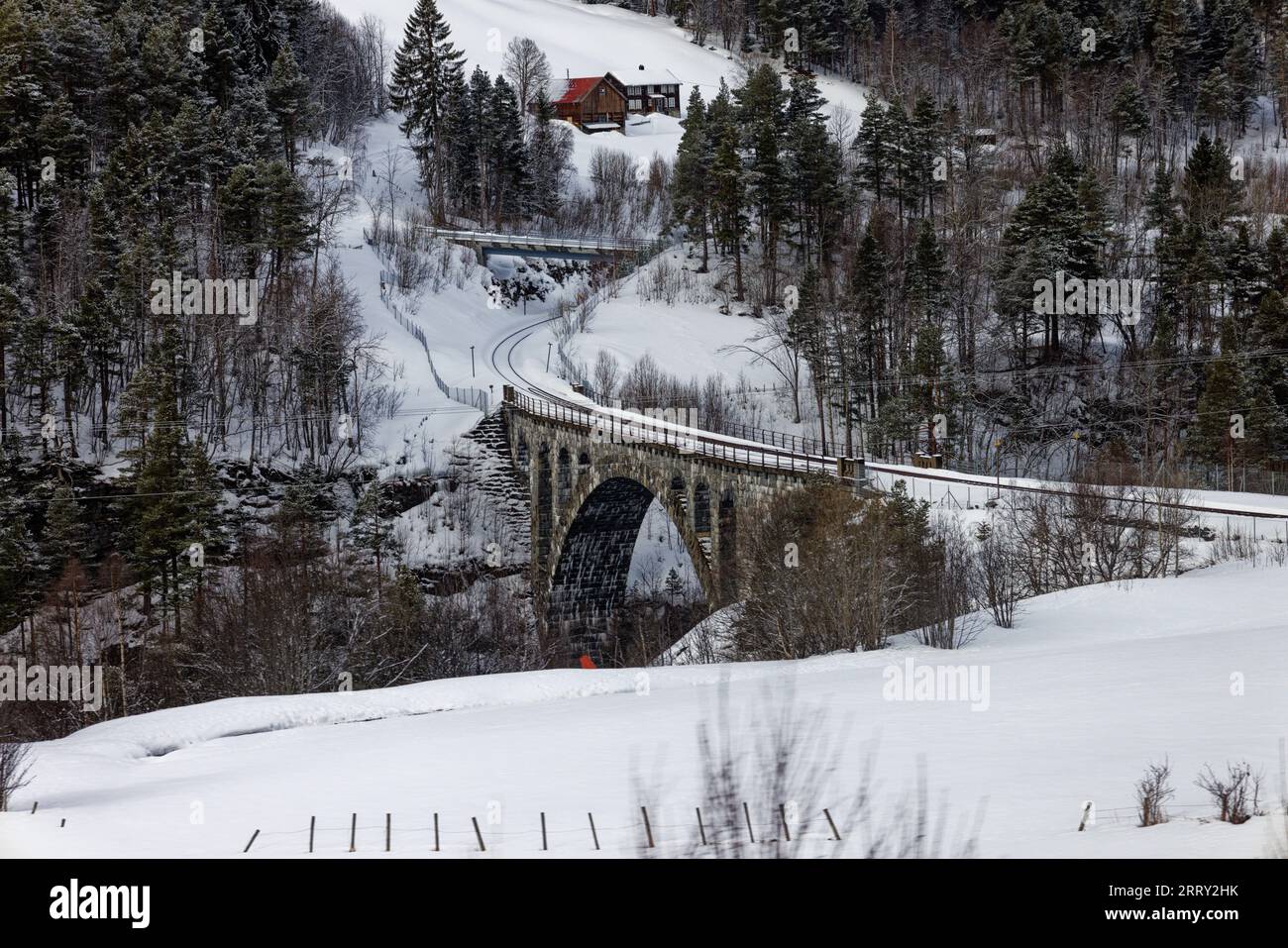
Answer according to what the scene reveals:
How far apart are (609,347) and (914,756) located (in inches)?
2255

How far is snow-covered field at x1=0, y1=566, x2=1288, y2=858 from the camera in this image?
11.8 metres

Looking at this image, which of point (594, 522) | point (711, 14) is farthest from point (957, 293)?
point (711, 14)

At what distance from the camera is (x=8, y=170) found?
6244cm

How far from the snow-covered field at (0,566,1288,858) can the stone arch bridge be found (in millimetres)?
15563

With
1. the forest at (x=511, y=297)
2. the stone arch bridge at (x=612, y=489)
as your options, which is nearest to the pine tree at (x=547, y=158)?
the forest at (x=511, y=297)

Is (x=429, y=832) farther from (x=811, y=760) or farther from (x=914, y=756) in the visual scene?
(x=914, y=756)

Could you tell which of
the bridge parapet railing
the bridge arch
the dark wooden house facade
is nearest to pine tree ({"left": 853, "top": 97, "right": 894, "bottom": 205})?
the bridge parapet railing

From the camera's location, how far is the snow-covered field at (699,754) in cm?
1175

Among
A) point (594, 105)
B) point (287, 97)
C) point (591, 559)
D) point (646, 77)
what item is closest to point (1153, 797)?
point (591, 559)

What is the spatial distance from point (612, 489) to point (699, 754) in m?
35.7

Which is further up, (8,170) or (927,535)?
(8,170)

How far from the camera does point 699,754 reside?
52.4ft

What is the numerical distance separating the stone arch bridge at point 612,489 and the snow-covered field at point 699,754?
15563 millimetres

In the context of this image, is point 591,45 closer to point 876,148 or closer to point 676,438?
point 876,148
